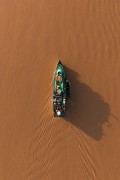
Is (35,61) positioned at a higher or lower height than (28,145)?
higher

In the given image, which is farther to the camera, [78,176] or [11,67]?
[11,67]

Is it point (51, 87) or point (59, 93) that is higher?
point (51, 87)

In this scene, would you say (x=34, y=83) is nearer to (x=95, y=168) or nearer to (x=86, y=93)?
(x=86, y=93)

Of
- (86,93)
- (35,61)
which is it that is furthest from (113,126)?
Result: (35,61)

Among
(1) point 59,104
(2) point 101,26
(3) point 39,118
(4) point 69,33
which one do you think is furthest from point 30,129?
(2) point 101,26

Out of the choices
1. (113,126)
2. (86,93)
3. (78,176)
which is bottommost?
(78,176)

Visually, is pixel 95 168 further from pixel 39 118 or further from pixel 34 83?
pixel 34 83

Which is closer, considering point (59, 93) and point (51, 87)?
point (59, 93)
